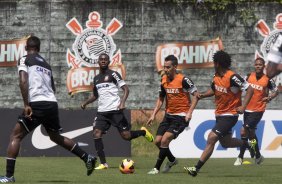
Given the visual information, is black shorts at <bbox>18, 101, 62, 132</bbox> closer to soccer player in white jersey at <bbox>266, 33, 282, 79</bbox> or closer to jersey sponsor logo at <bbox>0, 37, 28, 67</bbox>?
soccer player in white jersey at <bbox>266, 33, 282, 79</bbox>

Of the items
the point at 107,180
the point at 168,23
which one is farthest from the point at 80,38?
the point at 107,180

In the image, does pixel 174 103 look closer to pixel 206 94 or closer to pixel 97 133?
pixel 206 94

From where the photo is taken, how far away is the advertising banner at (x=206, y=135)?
21.4m

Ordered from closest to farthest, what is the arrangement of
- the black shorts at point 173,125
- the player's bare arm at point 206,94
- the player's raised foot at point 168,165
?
the player's bare arm at point 206,94 < the black shorts at point 173,125 < the player's raised foot at point 168,165

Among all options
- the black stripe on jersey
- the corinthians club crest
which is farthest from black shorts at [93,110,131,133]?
the corinthians club crest

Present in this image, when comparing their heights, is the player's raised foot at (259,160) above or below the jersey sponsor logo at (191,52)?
below

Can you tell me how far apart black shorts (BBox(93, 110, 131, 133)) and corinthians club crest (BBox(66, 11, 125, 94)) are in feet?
17.5

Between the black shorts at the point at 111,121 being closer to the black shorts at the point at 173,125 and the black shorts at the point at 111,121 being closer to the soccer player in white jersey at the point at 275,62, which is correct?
the black shorts at the point at 173,125

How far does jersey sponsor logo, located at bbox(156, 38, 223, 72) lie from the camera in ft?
74.3

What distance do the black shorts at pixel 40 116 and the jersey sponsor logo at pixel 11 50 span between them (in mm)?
9871

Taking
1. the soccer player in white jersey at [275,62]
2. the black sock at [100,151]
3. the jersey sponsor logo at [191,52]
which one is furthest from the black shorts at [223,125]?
the jersey sponsor logo at [191,52]

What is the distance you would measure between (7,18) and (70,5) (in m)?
1.64

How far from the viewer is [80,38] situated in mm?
22516

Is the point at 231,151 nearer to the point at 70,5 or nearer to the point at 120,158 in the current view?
the point at 120,158
